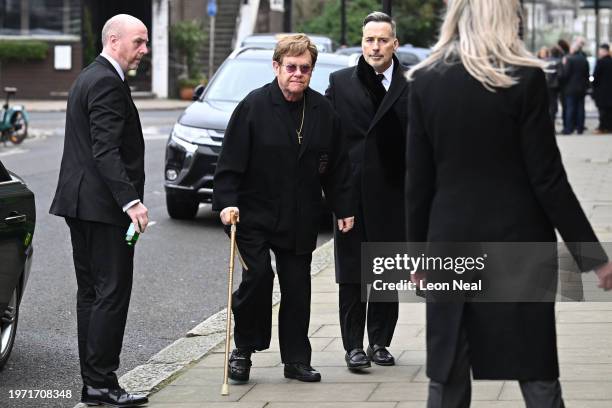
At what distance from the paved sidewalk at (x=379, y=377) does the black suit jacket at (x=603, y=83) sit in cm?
1996

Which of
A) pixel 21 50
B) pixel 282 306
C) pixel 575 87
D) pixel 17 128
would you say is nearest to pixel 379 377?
pixel 282 306

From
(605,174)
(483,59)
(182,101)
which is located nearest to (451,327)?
(483,59)

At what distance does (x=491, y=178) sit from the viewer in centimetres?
469

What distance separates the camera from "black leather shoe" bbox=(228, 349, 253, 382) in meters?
7.11

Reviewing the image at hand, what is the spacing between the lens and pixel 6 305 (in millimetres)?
7309

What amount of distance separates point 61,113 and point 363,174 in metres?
30.0

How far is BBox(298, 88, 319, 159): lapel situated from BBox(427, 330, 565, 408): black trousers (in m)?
2.45

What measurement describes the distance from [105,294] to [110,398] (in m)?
0.50

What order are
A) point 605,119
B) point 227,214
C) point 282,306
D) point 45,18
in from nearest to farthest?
point 227,214 < point 282,306 < point 605,119 < point 45,18

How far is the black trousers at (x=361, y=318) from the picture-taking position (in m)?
7.45

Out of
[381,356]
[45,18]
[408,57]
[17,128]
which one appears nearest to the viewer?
[381,356]

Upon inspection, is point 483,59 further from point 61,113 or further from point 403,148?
point 61,113

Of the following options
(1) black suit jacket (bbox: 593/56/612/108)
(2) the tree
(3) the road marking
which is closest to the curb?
(3) the road marking

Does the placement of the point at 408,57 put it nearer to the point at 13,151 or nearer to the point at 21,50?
the point at 13,151
